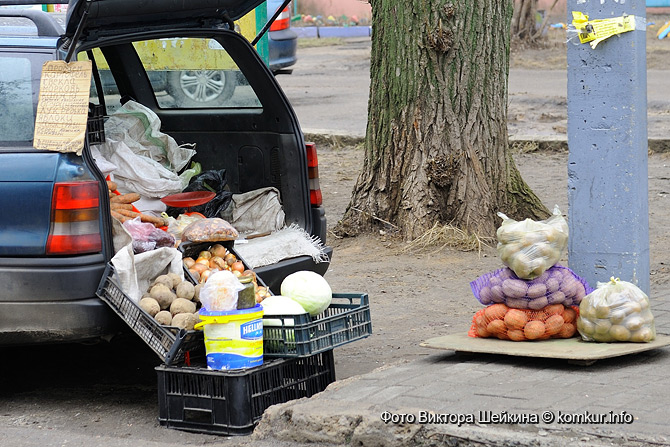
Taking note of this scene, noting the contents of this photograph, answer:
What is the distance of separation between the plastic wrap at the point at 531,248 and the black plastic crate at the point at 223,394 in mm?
1097

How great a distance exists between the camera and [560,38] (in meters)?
25.0

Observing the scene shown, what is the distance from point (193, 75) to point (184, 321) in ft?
18.0

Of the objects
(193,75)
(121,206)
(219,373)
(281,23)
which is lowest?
(219,373)

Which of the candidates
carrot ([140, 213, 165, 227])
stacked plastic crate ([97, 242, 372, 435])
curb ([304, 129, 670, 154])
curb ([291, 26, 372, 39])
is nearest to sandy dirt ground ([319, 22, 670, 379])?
curb ([304, 129, 670, 154])

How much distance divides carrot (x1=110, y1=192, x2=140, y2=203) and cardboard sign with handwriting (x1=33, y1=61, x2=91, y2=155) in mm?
807

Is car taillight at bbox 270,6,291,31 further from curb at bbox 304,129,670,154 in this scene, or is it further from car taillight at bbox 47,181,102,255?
car taillight at bbox 47,181,102,255

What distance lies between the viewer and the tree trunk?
7660 mm

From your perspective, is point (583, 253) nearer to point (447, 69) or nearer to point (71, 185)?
point (71, 185)

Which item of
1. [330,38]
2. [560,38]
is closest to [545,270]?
[560,38]

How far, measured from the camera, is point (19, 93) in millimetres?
4367

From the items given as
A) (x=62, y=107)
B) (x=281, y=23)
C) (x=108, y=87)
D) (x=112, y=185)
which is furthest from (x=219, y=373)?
(x=281, y=23)

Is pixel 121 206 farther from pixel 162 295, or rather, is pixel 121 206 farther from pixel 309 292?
pixel 309 292

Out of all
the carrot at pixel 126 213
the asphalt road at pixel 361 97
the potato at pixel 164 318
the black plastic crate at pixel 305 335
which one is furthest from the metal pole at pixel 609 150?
the asphalt road at pixel 361 97

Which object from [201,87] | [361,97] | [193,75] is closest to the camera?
[201,87]
